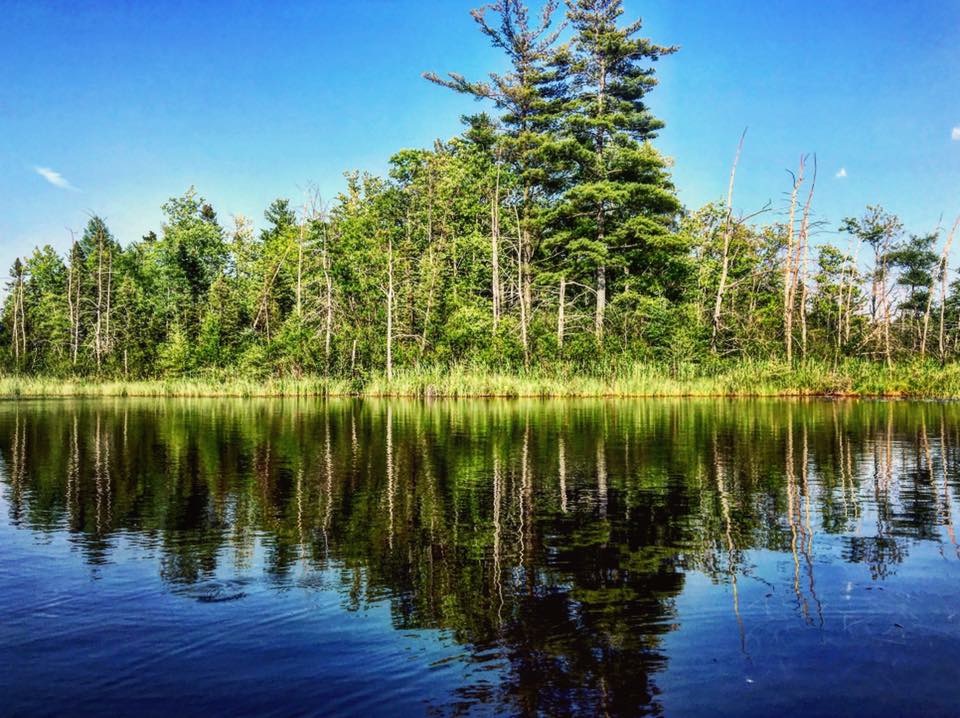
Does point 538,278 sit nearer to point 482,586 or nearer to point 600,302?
point 600,302

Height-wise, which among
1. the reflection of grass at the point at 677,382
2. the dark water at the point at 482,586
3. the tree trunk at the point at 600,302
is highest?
the tree trunk at the point at 600,302

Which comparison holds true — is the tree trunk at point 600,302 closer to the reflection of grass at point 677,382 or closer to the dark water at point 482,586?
the reflection of grass at point 677,382

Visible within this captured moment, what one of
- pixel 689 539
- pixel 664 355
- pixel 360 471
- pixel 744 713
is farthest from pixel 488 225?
pixel 744 713

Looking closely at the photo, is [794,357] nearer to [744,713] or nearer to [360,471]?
[360,471]

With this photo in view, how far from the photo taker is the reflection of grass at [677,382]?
36.7m

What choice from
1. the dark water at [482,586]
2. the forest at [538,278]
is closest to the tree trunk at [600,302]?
the forest at [538,278]

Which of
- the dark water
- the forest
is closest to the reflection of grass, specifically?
the forest

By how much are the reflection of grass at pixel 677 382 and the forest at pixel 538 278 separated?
0.62 metres

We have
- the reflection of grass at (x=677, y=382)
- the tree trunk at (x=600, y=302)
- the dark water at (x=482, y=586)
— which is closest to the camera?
the dark water at (x=482, y=586)

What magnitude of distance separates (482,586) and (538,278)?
138ft

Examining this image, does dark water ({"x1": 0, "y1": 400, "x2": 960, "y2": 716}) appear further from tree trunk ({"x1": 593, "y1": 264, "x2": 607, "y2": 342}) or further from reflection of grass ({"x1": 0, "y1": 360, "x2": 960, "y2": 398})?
tree trunk ({"x1": 593, "y1": 264, "x2": 607, "y2": 342})

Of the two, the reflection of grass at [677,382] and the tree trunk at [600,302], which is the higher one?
the tree trunk at [600,302]

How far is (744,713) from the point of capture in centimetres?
426

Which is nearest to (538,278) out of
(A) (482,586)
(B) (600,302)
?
(B) (600,302)
